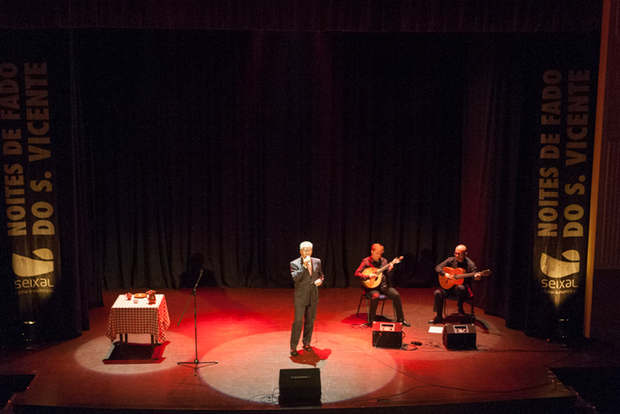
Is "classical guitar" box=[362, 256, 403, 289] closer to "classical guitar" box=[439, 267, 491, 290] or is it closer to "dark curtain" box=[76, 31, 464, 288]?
"classical guitar" box=[439, 267, 491, 290]

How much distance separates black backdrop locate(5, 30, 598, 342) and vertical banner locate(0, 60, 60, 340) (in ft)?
5.47

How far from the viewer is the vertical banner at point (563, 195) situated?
7.41 meters

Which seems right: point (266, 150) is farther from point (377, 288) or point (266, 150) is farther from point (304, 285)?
point (304, 285)

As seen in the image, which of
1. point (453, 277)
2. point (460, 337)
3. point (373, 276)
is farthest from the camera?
point (453, 277)

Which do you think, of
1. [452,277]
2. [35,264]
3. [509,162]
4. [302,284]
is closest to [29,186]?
[35,264]

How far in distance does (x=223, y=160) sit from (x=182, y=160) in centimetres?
73

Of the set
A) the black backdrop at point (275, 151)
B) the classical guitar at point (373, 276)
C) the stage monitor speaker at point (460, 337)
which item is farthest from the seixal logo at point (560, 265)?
the classical guitar at point (373, 276)

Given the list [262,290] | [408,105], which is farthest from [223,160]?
[408,105]

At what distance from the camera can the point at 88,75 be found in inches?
Result: 377

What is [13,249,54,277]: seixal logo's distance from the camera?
744 centimetres

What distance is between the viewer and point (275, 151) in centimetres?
1004

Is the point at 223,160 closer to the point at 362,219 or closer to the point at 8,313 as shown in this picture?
the point at 362,219

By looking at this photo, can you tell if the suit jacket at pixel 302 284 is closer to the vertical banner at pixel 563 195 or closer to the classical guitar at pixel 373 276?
the classical guitar at pixel 373 276

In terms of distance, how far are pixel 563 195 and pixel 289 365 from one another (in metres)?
4.31
